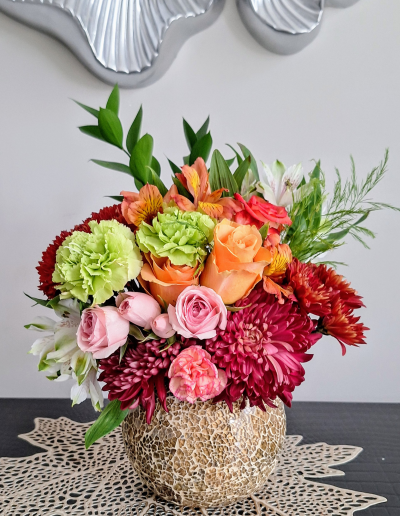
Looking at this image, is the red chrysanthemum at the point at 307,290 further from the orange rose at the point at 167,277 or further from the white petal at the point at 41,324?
the white petal at the point at 41,324

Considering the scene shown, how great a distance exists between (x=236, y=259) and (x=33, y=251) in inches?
26.6

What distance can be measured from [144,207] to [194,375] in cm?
18

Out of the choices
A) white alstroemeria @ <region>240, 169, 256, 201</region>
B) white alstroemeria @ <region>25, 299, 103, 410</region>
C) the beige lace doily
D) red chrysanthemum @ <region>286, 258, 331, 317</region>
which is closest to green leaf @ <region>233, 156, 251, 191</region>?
white alstroemeria @ <region>240, 169, 256, 201</region>

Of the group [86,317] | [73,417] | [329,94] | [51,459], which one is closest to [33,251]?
[73,417]

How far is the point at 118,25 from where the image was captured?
893mm

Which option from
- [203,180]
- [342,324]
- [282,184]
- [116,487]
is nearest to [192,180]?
[203,180]

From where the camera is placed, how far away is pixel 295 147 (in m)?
0.96

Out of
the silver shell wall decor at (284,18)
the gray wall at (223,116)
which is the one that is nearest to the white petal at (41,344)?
the gray wall at (223,116)

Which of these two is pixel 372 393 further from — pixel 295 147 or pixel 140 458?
pixel 140 458

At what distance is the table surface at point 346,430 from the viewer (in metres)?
0.63

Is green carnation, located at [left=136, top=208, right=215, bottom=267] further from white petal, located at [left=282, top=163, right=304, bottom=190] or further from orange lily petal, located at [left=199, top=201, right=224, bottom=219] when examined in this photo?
white petal, located at [left=282, top=163, right=304, bottom=190]

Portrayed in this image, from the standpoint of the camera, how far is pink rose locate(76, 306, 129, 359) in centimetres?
45

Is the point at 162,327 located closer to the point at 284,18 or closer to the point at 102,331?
the point at 102,331

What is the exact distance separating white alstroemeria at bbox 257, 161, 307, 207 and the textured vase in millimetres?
237
